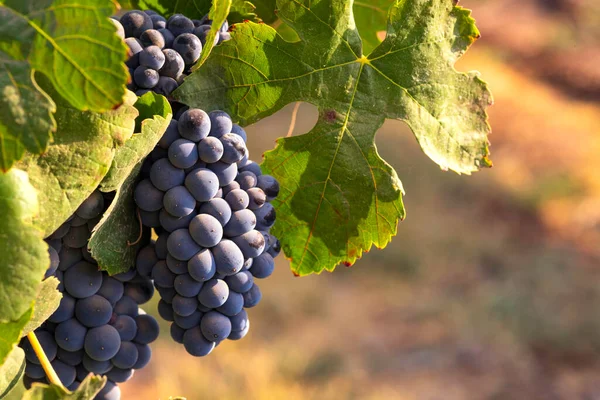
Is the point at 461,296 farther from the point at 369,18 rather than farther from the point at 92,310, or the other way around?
the point at 92,310

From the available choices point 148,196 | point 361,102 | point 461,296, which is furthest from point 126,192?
point 461,296

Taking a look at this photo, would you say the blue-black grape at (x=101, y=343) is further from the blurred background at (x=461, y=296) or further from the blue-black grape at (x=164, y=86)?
the blurred background at (x=461, y=296)

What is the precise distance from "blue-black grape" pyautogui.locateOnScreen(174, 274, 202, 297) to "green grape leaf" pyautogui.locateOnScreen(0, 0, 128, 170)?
0.20 m

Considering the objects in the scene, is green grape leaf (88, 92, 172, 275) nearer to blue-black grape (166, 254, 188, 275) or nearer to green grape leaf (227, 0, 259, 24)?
blue-black grape (166, 254, 188, 275)

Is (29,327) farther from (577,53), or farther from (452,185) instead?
(577,53)

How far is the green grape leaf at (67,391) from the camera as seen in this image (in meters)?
0.55

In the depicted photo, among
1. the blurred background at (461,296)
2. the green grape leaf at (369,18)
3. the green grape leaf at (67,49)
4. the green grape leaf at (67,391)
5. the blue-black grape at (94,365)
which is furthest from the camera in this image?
the blurred background at (461,296)

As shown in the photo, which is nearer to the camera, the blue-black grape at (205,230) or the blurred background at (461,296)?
the blue-black grape at (205,230)

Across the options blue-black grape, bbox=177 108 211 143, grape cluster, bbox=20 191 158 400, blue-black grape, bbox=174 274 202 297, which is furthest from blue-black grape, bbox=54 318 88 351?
blue-black grape, bbox=177 108 211 143

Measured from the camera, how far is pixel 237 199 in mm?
609

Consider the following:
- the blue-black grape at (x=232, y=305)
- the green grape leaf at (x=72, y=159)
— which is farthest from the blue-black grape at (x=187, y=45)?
the blue-black grape at (x=232, y=305)

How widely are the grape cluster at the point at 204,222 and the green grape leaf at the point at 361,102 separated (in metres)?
0.04

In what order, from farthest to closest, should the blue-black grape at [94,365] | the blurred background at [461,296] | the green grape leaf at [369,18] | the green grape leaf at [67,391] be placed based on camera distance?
the blurred background at [461,296], the green grape leaf at [369,18], the blue-black grape at [94,365], the green grape leaf at [67,391]

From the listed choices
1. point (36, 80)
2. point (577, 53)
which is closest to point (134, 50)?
point (36, 80)
